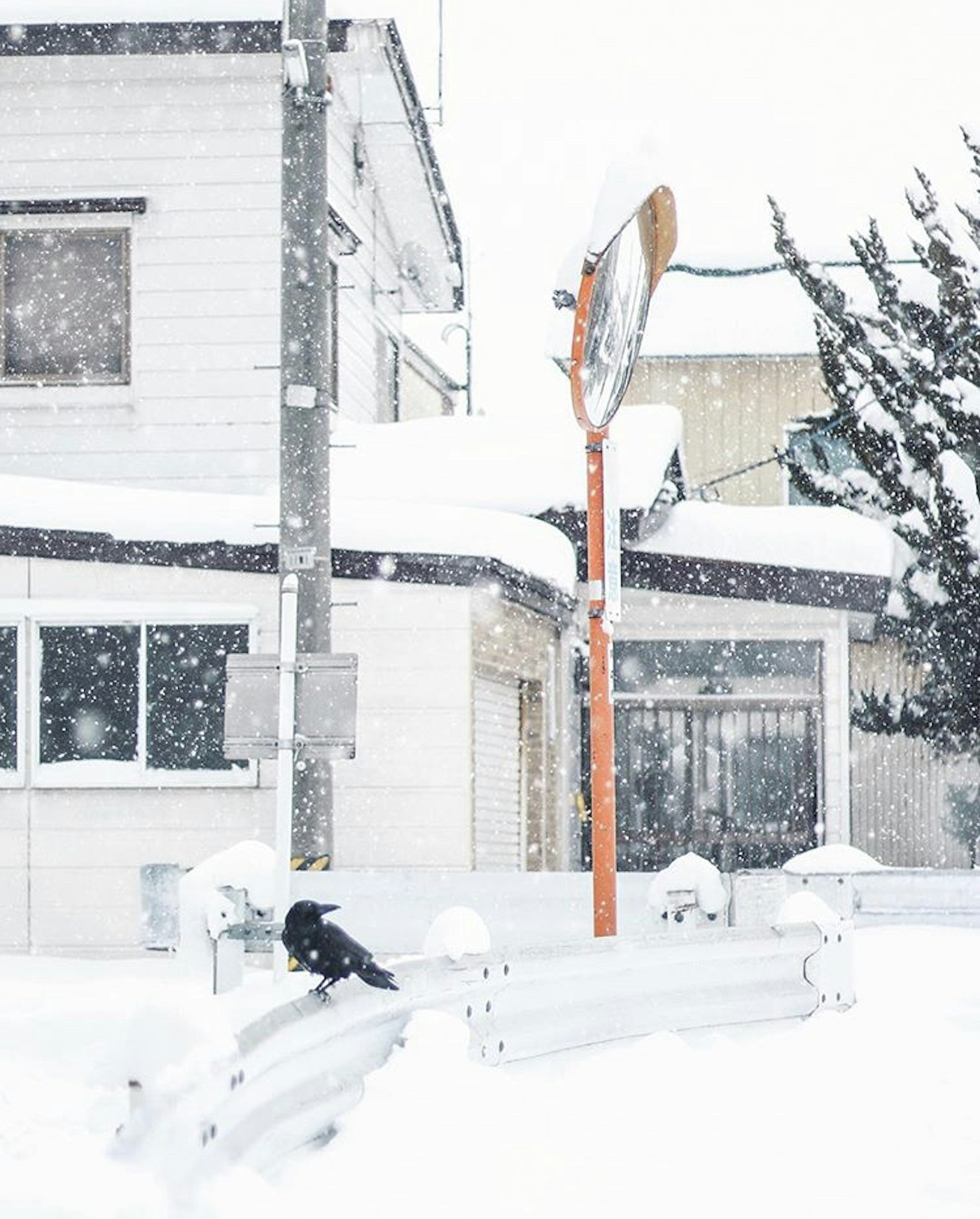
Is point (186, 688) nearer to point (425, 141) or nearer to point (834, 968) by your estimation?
point (834, 968)

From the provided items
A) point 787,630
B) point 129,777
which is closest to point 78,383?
point 129,777

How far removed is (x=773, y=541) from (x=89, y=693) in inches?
272

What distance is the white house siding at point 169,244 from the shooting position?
17562 millimetres

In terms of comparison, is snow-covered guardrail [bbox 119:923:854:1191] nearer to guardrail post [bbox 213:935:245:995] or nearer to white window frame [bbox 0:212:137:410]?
guardrail post [bbox 213:935:245:995]

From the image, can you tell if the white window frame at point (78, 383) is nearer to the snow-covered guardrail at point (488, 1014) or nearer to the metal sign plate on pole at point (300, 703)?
the metal sign plate on pole at point (300, 703)

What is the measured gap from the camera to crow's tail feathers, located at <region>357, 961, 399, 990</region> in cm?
626

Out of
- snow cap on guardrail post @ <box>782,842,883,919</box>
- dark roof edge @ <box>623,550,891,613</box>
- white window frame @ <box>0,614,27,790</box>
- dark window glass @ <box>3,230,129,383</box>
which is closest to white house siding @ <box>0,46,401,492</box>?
dark window glass @ <box>3,230,129,383</box>

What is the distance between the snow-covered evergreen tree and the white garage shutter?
163 inches

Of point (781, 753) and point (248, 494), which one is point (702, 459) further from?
point (248, 494)

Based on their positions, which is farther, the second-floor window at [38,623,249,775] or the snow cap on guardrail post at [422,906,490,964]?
the second-floor window at [38,623,249,775]

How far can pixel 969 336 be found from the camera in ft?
62.2

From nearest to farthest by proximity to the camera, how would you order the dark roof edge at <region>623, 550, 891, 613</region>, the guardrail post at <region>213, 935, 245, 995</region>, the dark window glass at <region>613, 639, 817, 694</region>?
1. the guardrail post at <region>213, 935, 245, 995</region>
2. the dark roof edge at <region>623, 550, 891, 613</region>
3. the dark window glass at <region>613, 639, 817, 694</region>

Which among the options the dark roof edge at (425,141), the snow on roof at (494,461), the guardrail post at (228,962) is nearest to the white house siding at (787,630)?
the snow on roof at (494,461)

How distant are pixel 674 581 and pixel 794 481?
3.51 meters
